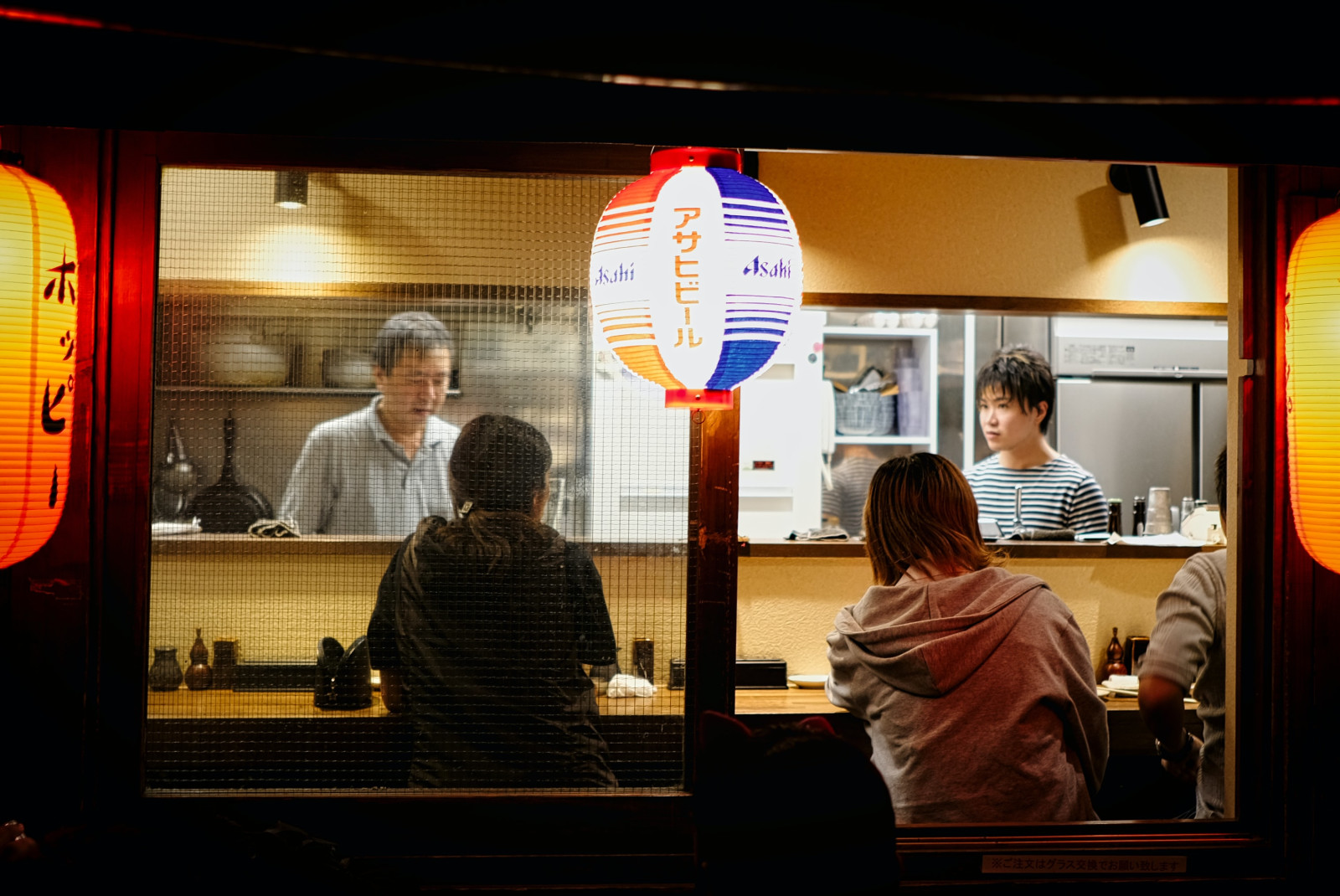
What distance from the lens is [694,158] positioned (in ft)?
6.89

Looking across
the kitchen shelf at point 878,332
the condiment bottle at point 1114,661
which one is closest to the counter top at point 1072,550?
the condiment bottle at point 1114,661

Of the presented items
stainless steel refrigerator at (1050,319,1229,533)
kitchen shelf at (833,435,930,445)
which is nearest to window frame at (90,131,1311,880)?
stainless steel refrigerator at (1050,319,1229,533)

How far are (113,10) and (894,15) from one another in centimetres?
68

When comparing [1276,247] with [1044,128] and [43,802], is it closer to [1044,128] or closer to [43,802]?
[1044,128]

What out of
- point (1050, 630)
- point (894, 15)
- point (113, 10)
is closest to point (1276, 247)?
point (1050, 630)

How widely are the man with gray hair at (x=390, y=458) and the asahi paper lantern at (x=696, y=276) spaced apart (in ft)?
1.92

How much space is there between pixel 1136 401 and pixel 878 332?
1566 mm

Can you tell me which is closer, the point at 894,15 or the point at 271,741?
the point at 894,15

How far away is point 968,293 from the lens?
3783 mm

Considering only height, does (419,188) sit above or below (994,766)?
above

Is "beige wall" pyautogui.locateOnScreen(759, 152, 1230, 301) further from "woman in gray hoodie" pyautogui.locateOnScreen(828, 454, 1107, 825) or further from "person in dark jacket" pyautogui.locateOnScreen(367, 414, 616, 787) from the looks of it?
"person in dark jacket" pyautogui.locateOnScreen(367, 414, 616, 787)

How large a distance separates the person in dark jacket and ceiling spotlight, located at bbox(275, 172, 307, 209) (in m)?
0.66

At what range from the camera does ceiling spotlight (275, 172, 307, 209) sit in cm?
242

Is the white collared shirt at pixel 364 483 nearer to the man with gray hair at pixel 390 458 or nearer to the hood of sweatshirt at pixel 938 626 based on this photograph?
the man with gray hair at pixel 390 458
